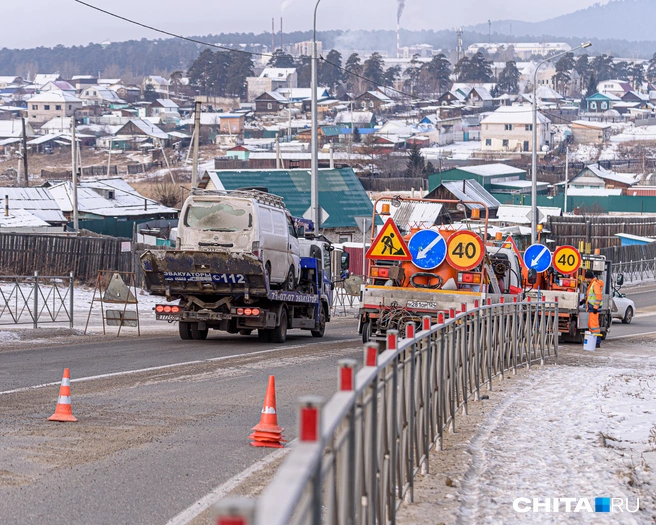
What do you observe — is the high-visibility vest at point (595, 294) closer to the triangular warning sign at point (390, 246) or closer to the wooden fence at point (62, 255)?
the triangular warning sign at point (390, 246)

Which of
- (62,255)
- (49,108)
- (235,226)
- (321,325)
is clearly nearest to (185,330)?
(235,226)

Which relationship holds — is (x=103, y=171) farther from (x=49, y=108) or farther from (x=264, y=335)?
(x=264, y=335)

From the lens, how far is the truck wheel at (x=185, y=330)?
21.7 metres

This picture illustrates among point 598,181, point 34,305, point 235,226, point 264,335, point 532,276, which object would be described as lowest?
point 264,335

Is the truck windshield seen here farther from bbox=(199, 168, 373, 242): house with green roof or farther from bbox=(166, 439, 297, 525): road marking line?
bbox=(199, 168, 373, 242): house with green roof

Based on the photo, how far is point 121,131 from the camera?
153 m

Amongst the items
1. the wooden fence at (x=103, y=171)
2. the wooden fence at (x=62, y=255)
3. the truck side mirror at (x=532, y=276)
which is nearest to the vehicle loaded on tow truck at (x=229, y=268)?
the truck side mirror at (x=532, y=276)

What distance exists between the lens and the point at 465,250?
1834 centimetres

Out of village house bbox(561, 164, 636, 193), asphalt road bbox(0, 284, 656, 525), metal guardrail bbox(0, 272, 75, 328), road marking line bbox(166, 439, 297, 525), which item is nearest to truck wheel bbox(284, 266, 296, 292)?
asphalt road bbox(0, 284, 656, 525)

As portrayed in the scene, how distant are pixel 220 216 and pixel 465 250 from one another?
17.3 feet

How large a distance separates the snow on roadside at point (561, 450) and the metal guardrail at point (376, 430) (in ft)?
1.59

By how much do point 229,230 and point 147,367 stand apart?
5410 mm

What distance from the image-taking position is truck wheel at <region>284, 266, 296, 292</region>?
74.2 feet

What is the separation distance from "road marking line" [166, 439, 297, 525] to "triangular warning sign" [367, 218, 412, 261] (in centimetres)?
908
